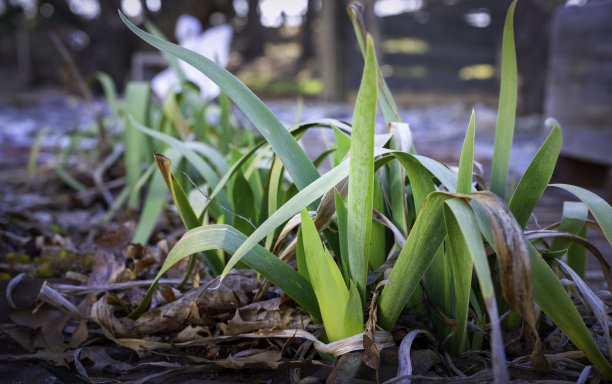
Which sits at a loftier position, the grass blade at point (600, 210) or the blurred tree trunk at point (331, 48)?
the blurred tree trunk at point (331, 48)

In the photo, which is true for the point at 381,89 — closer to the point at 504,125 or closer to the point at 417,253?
the point at 504,125

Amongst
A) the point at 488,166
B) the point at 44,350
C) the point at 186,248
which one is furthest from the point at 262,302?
the point at 488,166

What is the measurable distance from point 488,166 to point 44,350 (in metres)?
1.91

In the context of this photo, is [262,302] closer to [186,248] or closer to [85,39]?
[186,248]

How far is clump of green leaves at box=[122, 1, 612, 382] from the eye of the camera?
548mm

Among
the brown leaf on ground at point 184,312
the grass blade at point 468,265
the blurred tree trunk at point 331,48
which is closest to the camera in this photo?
the grass blade at point 468,265

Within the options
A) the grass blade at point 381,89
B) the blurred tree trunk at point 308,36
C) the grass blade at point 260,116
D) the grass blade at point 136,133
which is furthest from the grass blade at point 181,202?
the blurred tree trunk at point 308,36

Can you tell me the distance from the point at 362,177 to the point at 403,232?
0.60 ft

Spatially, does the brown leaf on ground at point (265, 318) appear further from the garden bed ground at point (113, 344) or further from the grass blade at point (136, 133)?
the grass blade at point (136, 133)

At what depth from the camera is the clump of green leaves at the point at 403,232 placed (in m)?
0.55

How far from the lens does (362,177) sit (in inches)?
24.0

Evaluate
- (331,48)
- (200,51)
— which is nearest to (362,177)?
(200,51)

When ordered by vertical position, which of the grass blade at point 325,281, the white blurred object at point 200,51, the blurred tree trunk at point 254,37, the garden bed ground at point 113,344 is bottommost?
the garden bed ground at point 113,344

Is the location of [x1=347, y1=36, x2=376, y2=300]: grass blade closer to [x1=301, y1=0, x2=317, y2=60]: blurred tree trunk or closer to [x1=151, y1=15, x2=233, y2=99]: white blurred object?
[x1=151, y1=15, x2=233, y2=99]: white blurred object
